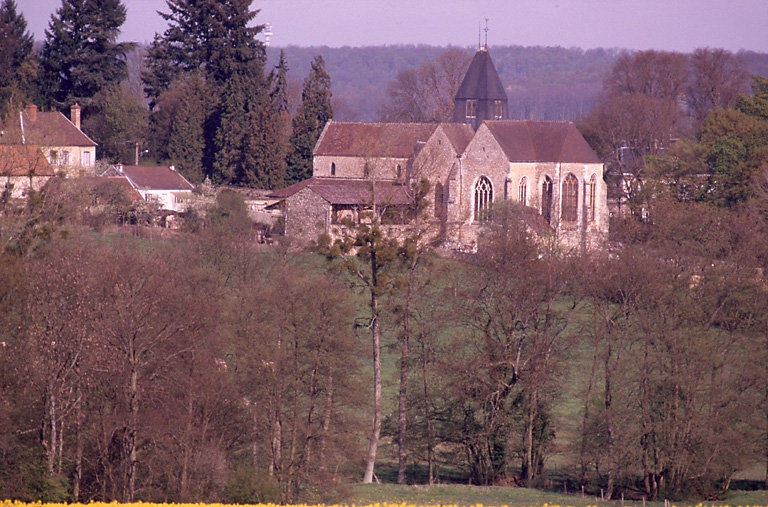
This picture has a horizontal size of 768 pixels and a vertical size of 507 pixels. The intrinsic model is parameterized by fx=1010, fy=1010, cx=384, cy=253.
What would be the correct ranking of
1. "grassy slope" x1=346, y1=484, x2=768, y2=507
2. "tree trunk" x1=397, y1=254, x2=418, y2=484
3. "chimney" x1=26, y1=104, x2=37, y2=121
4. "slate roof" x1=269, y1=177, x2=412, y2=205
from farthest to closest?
"chimney" x1=26, y1=104, x2=37, y2=121 < "slate roof" x1=269, y1=177, x2=412, y2=205 < "tree trunk" x1=397, y1=254, x2=418, y2=484 < "grassy slope" x1=346, y1=484, x2=768, y2=507

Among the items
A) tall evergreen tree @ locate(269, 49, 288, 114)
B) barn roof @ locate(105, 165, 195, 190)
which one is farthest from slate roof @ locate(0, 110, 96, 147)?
tall evergreen tree @ locate(269, 49, 288, 114)

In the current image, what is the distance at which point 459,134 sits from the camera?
60156mm

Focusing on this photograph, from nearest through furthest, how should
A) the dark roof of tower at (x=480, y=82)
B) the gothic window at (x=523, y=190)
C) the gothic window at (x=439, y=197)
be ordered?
the gothic window at (x=439, y=197) < the gothic window at (x=523, y=190) < the dark roof of tower at (x=480, y=82)

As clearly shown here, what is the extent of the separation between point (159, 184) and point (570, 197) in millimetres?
25352

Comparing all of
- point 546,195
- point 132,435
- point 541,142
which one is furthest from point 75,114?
point 132,435

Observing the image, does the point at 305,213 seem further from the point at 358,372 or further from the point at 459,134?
the point at 358,372

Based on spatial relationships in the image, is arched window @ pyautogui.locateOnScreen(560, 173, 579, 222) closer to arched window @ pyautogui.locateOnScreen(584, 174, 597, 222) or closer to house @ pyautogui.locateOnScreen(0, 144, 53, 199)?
arched window @ pyautogui.locateOnScreen(584, 174, 597, 222)

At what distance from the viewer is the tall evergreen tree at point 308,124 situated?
67812 mm

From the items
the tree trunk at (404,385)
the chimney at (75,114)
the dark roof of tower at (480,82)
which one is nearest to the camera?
the tree trunk at (404,385)

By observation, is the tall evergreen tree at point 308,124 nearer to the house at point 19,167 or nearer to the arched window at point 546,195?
the arched window at point 546,195

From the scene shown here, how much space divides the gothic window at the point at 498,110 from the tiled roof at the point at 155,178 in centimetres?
1975

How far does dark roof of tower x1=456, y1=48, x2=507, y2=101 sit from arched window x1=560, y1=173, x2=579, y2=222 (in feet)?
27.2

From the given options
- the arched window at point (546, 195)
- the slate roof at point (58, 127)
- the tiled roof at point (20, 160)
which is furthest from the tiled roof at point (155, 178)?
the arched window at point (546, 195)

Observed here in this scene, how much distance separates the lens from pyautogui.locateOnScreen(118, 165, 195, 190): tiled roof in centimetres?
6266
